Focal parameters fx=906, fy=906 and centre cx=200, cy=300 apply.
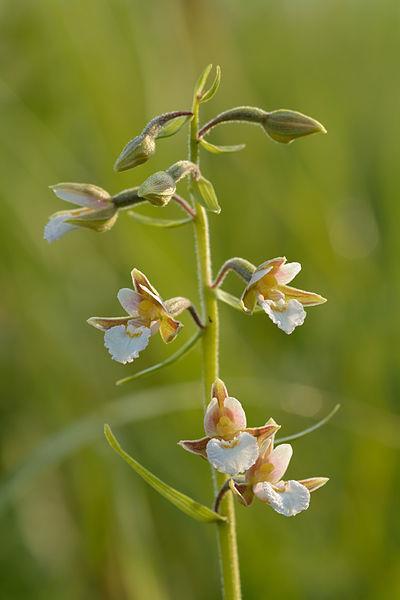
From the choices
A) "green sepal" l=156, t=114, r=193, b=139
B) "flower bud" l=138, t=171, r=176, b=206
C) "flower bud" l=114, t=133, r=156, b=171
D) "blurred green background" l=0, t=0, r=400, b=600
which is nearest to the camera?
"flower bud" l=138, t=171, r=176, b=206

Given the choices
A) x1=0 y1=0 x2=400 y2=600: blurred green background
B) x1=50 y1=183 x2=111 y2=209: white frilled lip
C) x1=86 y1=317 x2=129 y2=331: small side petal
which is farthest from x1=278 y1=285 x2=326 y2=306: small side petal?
x1=0 y1=0 x2=400 y2=600: blurred green background

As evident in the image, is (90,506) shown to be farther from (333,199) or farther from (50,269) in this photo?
(333,199)

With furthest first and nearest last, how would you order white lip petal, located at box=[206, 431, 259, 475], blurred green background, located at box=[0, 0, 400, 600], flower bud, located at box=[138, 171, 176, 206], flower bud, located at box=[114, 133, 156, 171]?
blurred green background, located at box=[0, 0, 400, 600] < flower bud, located at box=[114, 133, 156, 171] < flower bud, located at box=[138, 171, 176, 206] < white lip petal, located at box=[206, 431, 259, 475]

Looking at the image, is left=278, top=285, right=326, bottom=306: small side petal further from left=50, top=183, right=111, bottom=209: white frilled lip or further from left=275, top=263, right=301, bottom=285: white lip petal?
left=50, top=183, right=111, bottom=209: white frilled lip

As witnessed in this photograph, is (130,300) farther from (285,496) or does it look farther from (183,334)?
(183,334)

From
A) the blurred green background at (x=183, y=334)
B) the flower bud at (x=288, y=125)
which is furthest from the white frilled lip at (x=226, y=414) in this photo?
the blurred green background at (x=183, y=334)

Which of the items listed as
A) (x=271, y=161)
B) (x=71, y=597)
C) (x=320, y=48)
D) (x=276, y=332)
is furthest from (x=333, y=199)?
(x=71, y=597)
